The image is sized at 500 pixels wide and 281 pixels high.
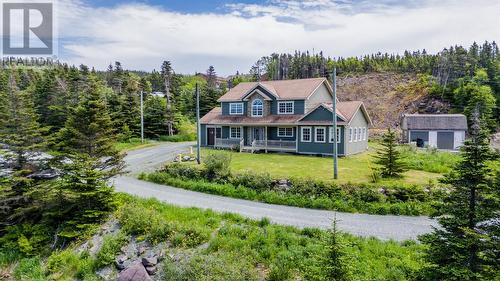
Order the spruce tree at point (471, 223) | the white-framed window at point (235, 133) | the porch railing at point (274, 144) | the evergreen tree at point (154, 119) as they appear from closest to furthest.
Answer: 1. the spruce tree at point (471, 223)
2. the porch railing at point (274, 144)
3. the white-framed window at point (235, 133)
4. the evergreen tree at point (154, 119)

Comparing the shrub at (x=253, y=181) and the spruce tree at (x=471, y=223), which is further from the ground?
the spruce tree at (x=471, y=223)

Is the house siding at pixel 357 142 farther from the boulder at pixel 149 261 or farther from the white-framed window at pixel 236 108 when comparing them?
the boulder at pixel 149 261

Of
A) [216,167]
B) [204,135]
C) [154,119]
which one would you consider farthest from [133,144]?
[216,167]

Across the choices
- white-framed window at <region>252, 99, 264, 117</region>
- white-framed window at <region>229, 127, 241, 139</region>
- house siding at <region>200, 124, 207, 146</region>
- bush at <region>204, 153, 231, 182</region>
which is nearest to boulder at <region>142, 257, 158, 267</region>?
bush at <region>204, 153, 231, 182</region>

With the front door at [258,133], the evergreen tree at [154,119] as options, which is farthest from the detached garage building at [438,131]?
the evergreen tree at [154,119]

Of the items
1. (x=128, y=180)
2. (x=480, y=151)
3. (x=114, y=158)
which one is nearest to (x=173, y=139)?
(x=128, y=180)

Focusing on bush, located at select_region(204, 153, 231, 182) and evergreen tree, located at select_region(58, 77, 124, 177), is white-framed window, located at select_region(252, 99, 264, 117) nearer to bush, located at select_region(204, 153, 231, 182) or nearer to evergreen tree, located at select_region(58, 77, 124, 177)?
bush, located at select_region(204, 153, 231, 182)

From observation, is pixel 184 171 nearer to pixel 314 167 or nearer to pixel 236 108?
pixel 314 167

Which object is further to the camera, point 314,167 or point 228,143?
point 228,143
